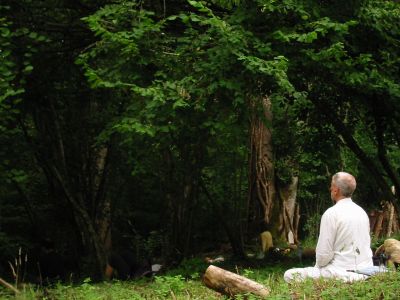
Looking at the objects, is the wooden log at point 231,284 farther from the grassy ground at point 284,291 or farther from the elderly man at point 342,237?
the elderly man at point 342,237

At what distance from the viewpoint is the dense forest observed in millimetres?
9688

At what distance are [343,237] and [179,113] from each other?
4.03m

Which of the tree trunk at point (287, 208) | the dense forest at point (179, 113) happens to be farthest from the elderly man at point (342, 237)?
the tree trunk at point (287, 208)

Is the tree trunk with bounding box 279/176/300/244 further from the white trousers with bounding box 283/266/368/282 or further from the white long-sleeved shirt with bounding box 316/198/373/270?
the white long-sleeved shirt with bounding box 316/198/373/270

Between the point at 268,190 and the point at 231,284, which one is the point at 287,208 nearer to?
the point at 268,190

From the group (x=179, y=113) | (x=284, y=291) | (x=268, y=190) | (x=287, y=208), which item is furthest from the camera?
(x=287, y=208)

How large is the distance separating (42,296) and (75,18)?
22.7ft

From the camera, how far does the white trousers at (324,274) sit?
6757 mm

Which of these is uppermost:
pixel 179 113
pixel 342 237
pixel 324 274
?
pixel 179 113

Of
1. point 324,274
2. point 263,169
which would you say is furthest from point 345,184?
point 263,169

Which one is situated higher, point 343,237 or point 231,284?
point 343,237

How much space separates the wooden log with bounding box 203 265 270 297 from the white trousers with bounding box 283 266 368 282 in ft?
2.77

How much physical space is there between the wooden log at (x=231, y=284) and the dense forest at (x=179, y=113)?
10.6 feet

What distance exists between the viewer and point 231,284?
6.33 metres
